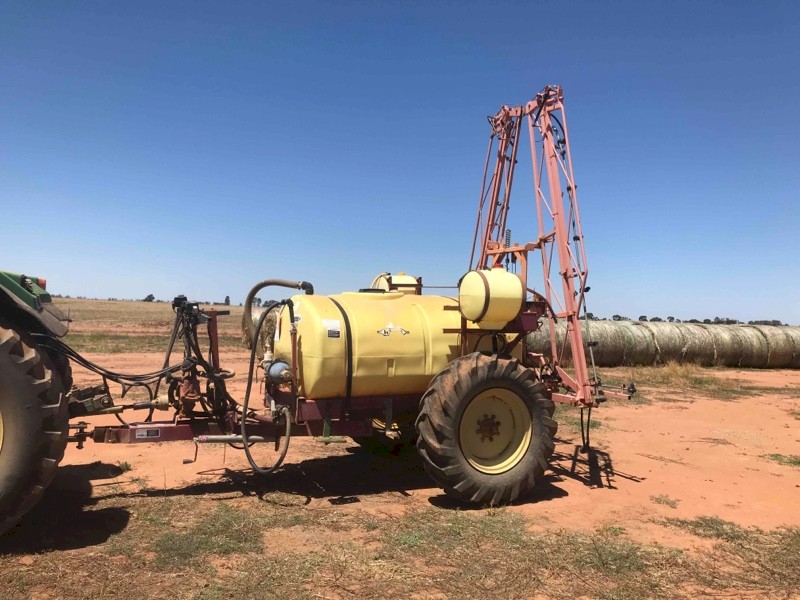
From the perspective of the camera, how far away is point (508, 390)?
21.1 ft

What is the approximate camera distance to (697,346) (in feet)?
74.2

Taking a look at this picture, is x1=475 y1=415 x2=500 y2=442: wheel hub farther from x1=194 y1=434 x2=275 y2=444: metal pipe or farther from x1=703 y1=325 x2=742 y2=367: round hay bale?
x1=703 y1=325 x2=742 y2=367: round hay bale

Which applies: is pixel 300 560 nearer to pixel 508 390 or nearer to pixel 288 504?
pixel 288 504

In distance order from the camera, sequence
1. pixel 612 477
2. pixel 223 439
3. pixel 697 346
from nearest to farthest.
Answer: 1. pixel 223 439
2. pixel 612 477
3. pixel 697 346

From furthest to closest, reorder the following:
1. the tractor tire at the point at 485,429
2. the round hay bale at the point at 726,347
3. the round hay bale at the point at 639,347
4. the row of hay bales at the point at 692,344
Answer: the round hay bale at the point at 726,347
the round hay bale at the point at 639,347
the row of hay bales at the point at 692,344
the tractor tire at the point at 485,429

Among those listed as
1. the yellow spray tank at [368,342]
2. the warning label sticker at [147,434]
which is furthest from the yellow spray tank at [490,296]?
the warning label sticker at [147,434]

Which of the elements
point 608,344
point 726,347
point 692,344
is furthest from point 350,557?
point 726,347

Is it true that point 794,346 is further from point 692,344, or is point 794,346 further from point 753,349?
point 692,344

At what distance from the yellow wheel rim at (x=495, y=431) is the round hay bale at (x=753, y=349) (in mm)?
20648

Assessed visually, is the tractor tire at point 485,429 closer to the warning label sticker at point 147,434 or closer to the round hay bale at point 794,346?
the warning label sticker at point 147,434

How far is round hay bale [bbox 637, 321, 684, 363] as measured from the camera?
22062 millimetres

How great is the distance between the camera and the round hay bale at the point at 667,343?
2206cm

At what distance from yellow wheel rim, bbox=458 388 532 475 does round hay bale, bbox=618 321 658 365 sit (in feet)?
53.8

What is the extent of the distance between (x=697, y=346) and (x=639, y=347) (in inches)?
107
